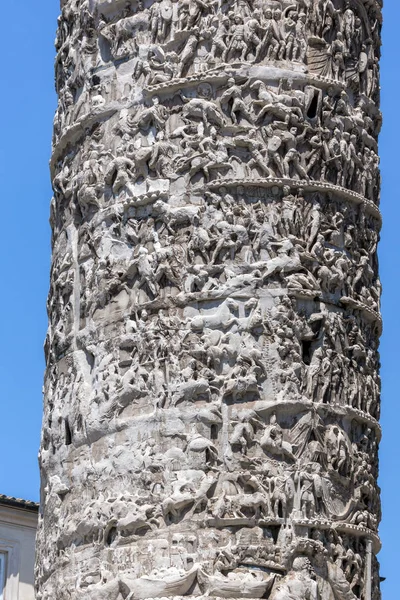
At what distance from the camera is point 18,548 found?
2100cm

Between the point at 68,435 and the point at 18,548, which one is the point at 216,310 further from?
the point at 18,548

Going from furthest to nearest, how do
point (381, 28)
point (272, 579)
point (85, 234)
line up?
point (381, 28) → point (85, 234) → point (272, 579)

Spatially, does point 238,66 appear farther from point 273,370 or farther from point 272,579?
point 272,579

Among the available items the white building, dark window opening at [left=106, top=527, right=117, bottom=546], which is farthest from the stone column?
the white building

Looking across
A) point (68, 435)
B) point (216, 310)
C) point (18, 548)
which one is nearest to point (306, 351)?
point (216, 310)

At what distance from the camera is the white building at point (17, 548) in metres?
20.7

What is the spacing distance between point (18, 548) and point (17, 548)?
1cm

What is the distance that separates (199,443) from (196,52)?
7.08 ft

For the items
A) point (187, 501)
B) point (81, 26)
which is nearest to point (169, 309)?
point (187, 501)

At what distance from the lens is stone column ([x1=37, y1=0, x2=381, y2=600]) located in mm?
8516

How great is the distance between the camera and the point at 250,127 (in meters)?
9.16

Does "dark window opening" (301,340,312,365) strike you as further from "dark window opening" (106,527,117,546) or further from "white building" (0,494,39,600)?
"white building" (0,494,39,600)

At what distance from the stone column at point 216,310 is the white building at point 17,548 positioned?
11.3m

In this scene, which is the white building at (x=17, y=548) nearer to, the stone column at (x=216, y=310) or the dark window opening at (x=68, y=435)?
the stone column at (x=216, y=310)
